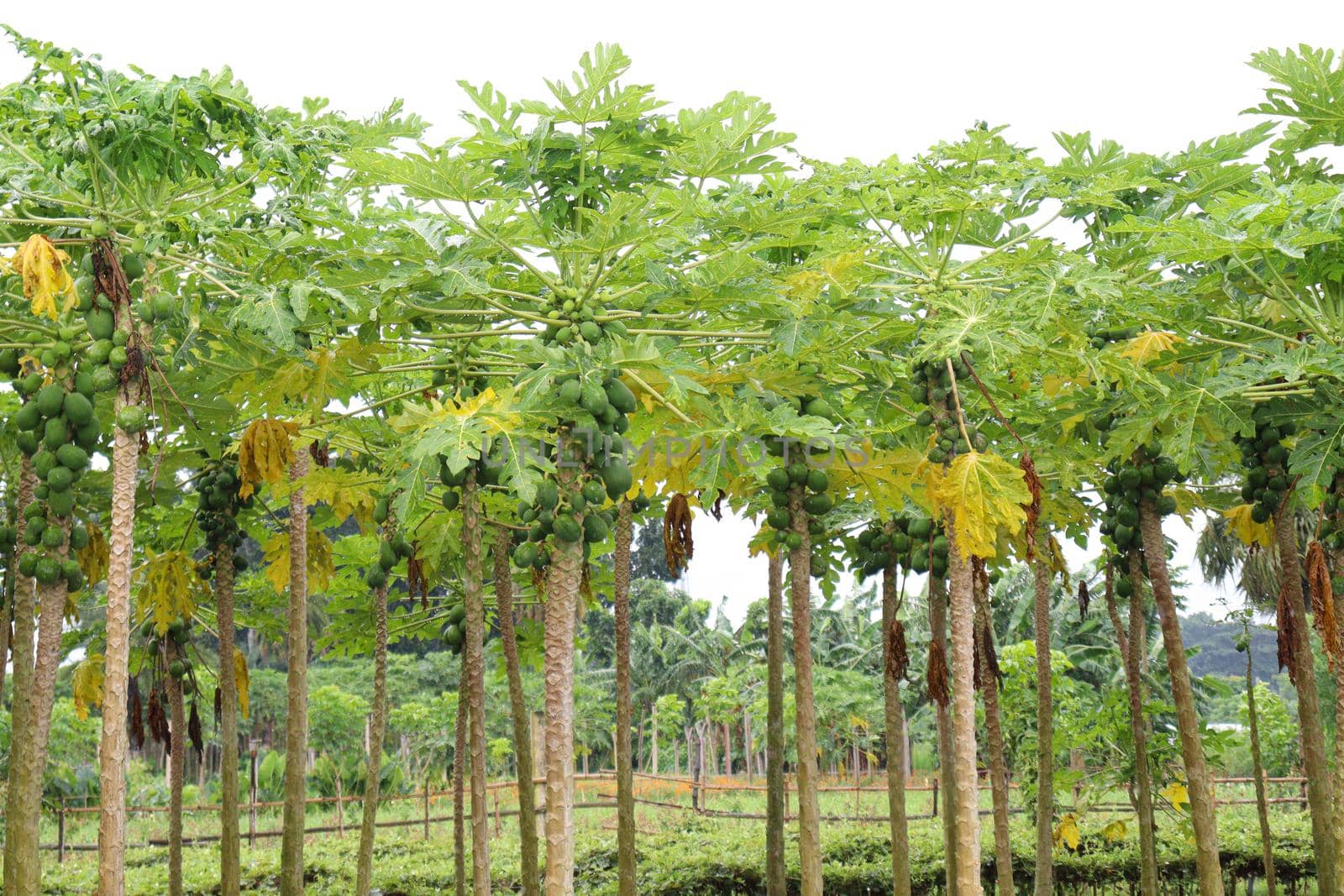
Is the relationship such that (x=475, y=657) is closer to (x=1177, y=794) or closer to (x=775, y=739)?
(x=775, y=739)

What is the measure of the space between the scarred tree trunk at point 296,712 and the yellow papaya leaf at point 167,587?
5.56ft

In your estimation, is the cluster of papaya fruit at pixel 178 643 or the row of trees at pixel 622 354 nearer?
the row of trees at pixel 622 354

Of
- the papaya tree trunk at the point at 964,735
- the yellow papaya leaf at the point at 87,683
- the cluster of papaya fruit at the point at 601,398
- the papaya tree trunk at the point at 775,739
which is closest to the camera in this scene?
the cluster of papaya fruit at the point at 601,398

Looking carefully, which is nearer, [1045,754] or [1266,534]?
[1266,534]

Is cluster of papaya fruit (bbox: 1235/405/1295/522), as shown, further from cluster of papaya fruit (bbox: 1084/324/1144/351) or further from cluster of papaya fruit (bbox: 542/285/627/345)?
cluster of papaya fruit (bbox: 542/285/627/345)

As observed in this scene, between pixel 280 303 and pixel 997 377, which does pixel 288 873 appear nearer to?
pixel 280 303

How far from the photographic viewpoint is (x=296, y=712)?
9703 mm

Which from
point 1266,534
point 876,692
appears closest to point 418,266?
point 1266,534

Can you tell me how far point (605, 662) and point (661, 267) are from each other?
3972cm

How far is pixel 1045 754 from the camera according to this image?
1126 cm

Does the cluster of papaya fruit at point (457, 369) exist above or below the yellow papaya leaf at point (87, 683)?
above

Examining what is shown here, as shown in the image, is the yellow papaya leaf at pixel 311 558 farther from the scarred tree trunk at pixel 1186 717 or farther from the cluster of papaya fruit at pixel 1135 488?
the scarred tree trunk at pixel 1186 717

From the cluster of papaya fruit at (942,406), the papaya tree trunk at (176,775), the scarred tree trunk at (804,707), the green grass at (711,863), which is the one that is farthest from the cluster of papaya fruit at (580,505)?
the green grass at (711,863)

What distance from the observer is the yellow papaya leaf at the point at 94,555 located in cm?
984
